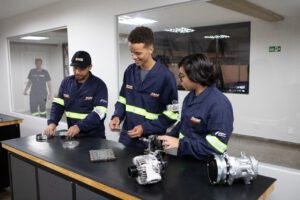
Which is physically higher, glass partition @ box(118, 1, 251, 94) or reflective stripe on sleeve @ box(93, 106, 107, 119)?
glass partition @ box(118, 1, 251, 94)

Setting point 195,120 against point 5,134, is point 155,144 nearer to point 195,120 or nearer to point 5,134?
point 195,120

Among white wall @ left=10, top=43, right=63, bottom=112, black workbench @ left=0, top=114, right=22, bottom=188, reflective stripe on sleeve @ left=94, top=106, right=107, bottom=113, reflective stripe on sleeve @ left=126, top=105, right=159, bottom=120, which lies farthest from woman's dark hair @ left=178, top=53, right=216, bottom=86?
white wall @ left=10, top=43, right=63, bottom=112

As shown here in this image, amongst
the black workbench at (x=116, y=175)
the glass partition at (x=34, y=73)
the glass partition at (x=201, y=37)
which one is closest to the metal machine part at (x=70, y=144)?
the black workbench at (x=116, y=175)

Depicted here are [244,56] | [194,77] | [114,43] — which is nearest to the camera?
[194,77]

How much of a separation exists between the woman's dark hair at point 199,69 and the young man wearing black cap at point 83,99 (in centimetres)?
102

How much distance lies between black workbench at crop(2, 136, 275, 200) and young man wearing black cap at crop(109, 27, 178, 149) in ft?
0.56

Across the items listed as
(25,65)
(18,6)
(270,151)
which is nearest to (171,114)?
(270,151)

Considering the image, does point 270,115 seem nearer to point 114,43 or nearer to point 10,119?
point 114,43

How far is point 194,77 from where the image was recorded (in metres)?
1.55

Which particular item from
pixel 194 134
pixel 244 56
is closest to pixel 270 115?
pixel 244 56

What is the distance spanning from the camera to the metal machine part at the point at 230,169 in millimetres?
1263

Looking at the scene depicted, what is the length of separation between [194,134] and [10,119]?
2.67 metres

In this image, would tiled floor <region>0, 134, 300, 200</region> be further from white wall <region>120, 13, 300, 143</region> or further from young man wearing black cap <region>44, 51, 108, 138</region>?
young man wearing black cap <region>44, 51, 108, 138</region>

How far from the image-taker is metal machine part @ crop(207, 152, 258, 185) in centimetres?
126
